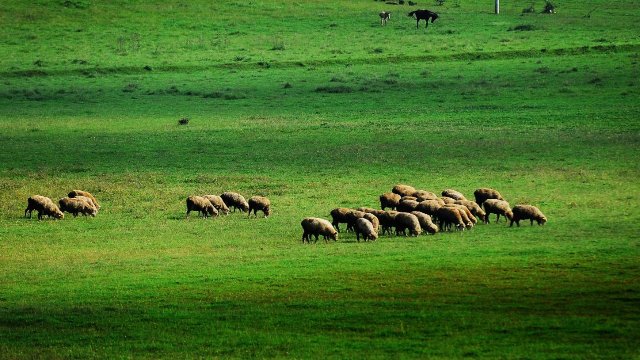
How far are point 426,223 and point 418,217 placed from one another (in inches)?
10.4

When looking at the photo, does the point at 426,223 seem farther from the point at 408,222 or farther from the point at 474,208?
the point at 474,208

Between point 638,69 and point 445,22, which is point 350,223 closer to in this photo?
point 638,69

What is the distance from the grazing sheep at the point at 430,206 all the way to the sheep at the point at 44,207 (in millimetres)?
8779

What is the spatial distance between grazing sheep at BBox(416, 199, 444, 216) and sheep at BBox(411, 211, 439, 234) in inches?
18.7

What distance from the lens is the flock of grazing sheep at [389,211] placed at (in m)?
25.3

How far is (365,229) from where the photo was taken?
2491cm

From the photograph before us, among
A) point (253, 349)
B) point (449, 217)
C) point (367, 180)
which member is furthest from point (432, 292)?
point (367, 180)

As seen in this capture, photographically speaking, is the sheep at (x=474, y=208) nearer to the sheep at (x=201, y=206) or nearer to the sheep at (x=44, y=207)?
the sheep at (x=201, y=206)

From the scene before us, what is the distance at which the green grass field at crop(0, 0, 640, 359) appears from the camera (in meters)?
18.1

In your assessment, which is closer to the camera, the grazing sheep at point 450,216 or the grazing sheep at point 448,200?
the grazing sheep at point 450,216

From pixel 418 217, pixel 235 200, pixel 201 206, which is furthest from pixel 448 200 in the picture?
pixel 201 206

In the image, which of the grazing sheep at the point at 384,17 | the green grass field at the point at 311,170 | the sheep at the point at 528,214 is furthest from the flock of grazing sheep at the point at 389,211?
the grazing sheep at the point at 384,17

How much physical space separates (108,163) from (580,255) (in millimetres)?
18670

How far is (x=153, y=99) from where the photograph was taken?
51.8 metres
